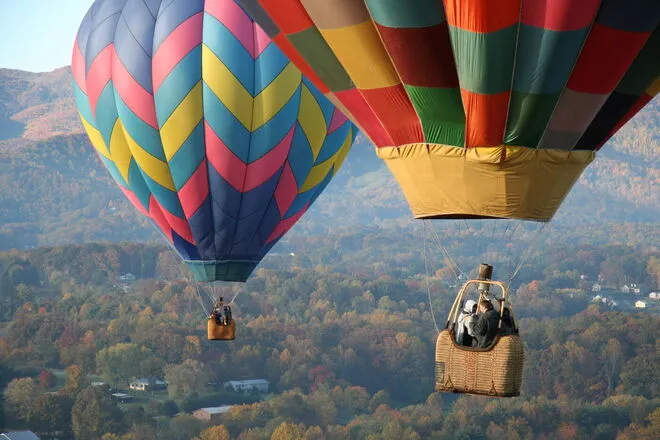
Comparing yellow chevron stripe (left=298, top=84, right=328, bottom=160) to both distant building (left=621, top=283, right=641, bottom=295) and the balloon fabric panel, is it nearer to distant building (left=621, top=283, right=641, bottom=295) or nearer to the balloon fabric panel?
the balloon fabric panel

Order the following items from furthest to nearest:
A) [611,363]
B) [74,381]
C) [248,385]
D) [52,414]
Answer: [248,385], [611,363], [74,381], [52,414]

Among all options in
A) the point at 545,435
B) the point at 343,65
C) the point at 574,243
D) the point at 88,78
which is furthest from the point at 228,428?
the point at 574,243

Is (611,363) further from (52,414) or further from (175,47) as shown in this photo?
(175,47)

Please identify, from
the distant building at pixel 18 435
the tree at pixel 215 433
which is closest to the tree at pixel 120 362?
the tree at pixel 215 433

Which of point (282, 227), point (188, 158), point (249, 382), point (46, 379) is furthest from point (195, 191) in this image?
point (249, 382)

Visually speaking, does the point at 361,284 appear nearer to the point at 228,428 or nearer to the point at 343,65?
the point at 228,428

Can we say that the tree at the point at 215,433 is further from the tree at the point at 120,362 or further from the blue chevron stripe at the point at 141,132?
the blue chevron stripe at the point at 141,132

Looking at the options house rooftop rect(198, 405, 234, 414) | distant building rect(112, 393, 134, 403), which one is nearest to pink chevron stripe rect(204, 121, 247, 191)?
house rooftop rect(198, 405, 234, 414)
